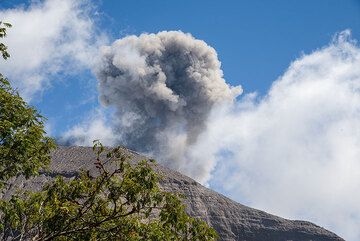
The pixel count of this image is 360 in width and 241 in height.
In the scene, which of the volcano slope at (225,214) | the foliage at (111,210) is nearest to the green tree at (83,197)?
the foliage at (111,210)

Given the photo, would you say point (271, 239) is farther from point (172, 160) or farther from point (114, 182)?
point (114, 182)

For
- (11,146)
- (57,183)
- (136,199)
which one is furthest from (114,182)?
(11,146)

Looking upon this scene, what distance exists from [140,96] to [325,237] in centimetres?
8348

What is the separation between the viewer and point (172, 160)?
192 m

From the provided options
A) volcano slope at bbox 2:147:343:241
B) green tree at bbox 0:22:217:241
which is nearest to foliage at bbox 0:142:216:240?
green tree at bbox 0:22:217:241

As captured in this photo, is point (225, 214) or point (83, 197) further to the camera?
point (225, 214)

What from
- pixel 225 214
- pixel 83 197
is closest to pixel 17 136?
pixel 83 197

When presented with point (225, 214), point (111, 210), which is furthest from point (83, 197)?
point (225, 214)

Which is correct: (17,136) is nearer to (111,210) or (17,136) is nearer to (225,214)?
(111,210)

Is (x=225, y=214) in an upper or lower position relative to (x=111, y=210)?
upper

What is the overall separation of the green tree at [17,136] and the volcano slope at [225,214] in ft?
330

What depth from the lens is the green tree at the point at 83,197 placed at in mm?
14664

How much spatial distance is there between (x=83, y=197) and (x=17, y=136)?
3024 millimetres

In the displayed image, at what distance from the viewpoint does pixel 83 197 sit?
16188 millimetres
